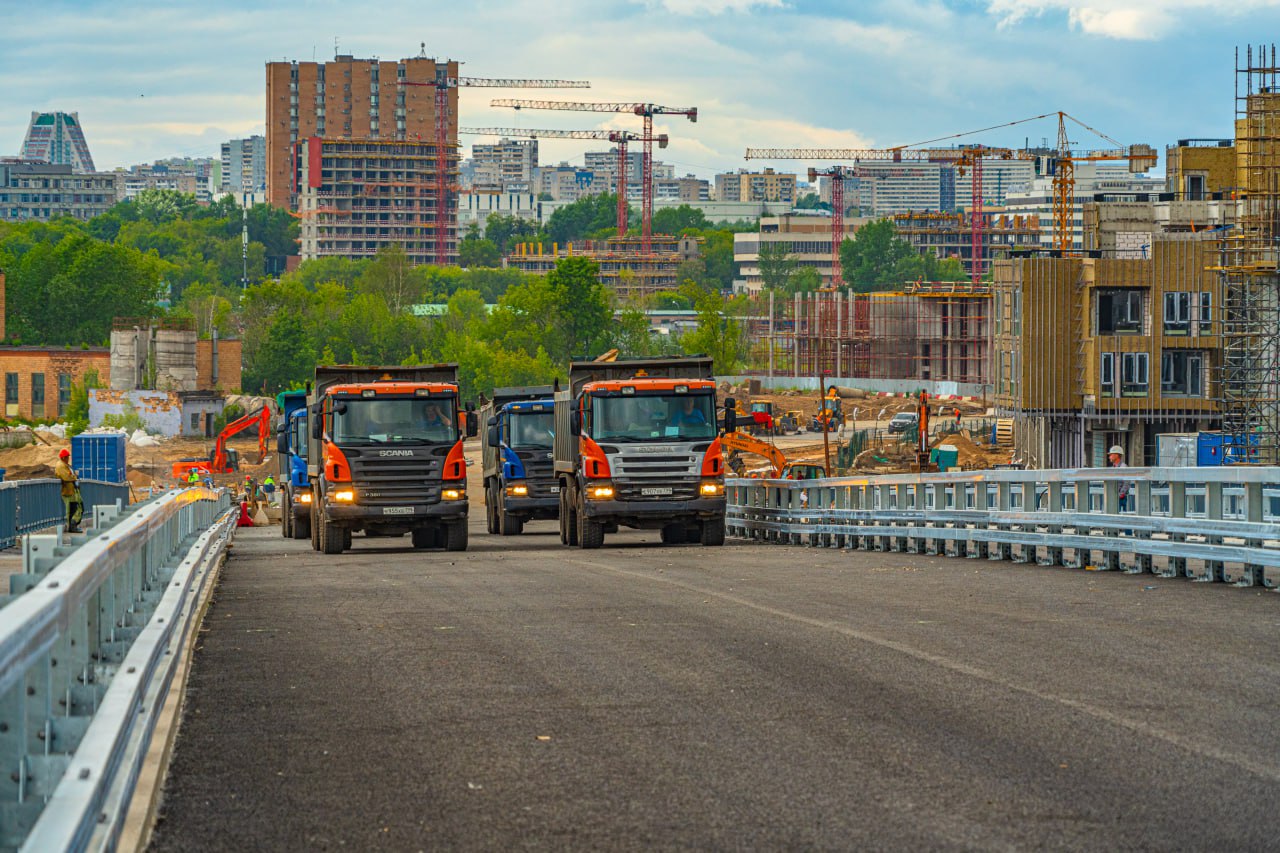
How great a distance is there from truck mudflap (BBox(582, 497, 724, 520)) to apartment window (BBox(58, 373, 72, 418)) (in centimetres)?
10525

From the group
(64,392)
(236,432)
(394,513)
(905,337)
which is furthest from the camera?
(905,337)

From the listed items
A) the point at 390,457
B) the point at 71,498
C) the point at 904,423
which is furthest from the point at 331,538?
the point at 904,423

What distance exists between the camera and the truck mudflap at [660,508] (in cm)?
3078

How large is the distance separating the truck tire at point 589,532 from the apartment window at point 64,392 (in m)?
104

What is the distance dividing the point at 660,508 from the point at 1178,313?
57099 millimetres

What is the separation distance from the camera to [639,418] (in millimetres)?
31016

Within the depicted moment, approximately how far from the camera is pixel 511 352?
16738 cm

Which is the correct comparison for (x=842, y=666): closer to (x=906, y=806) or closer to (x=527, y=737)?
(x=527, y=737)

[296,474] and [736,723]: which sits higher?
[296,474]

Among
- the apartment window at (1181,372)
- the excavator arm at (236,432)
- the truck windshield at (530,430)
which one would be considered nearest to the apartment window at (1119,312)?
the apartment window at (1181,372)

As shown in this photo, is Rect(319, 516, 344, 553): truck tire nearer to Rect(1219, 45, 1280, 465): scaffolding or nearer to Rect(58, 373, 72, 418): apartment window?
Rect(1219, 45, 1280, 465): scaffolding

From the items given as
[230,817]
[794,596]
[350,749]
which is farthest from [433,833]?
[794,596]

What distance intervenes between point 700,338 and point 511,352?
16.8 m

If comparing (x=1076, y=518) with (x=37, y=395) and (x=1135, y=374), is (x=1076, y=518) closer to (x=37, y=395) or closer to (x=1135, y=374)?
(x=1135, y=374)
